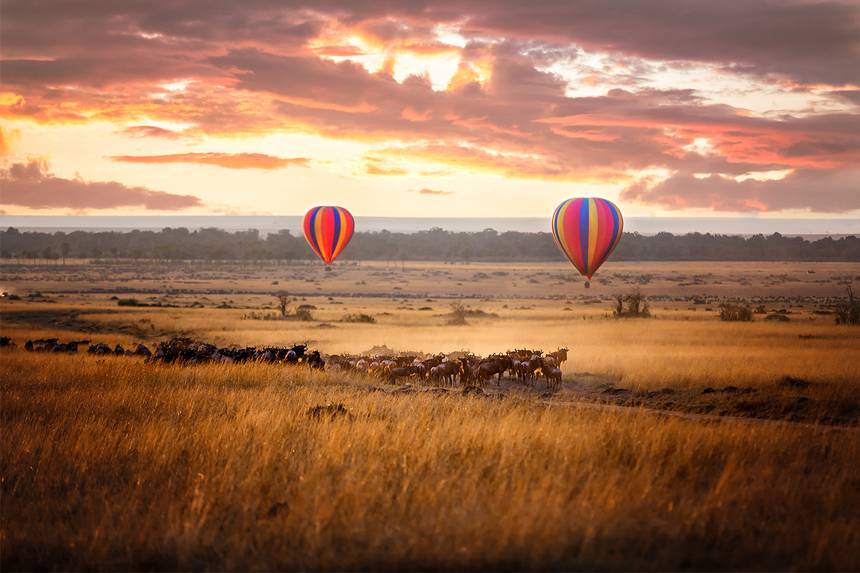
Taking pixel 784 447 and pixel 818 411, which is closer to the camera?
pixel 784 447

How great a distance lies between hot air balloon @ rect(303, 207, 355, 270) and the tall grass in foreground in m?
54.4

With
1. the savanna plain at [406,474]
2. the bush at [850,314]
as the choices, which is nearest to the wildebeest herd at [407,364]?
the savanna plain at [406,474]

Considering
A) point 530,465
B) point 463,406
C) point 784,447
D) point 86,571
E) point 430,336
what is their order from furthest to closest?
point 430,336 < point 463,406 < point 784,447 < point 530,465 < point 86,571

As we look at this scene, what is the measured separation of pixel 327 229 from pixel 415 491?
60.7 m

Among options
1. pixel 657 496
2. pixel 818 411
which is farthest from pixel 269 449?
pixel 818 411

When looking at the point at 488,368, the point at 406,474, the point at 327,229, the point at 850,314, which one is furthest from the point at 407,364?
the point at 327,229

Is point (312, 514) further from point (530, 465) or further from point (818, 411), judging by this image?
point (818, 411)

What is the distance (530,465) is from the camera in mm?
10906

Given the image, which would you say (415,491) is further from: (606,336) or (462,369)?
(606,336)

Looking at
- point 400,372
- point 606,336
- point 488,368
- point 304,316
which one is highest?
point 488,368

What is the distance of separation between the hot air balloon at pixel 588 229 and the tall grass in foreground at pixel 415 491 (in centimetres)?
3194

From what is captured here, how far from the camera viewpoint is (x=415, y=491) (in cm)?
970

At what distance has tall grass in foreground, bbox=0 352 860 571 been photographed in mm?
8328

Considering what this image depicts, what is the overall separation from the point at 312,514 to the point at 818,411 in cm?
1405
